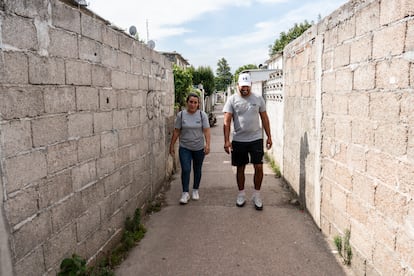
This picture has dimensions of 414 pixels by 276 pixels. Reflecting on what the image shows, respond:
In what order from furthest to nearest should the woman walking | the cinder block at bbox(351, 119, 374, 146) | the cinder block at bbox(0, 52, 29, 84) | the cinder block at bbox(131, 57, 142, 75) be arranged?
1. the woman walking
2. the cinder block at bbox(131, 57, 142, 75)
3. the cinder block at bbox(351, 119, 374, 146)
4. the cinder block at bbox(0, 52, 29, 84)

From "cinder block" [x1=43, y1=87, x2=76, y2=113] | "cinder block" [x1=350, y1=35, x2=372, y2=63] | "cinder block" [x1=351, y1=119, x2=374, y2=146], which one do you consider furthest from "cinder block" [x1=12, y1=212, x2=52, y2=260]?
"cinder block" [x1=350, y1=35, x2=372, y2=63]

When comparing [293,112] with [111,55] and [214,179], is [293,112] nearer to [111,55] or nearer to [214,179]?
[214,179]

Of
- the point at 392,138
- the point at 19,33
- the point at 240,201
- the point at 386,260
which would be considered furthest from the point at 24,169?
the point at 240,201

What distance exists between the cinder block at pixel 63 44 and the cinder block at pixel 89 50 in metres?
0.09

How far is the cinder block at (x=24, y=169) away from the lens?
194 cm

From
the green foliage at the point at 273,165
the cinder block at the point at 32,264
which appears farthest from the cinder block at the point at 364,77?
the green foliage at the point at 273,165

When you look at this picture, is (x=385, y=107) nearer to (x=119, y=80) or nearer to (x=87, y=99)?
(x=87, y=99)

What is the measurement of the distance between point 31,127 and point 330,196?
116 inches

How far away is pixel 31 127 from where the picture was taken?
215cm

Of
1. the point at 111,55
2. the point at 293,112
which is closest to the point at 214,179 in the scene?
the point at 293,112

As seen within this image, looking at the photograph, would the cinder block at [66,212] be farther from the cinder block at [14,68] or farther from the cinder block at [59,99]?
the cinder block at [14,68]

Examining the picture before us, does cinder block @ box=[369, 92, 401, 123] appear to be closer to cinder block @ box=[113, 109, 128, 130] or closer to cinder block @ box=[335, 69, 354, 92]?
cinder block @ box=[335, 69, 354, 92]

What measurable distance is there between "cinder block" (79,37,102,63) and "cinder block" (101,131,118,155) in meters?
0.74

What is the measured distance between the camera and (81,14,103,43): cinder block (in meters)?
2.88
